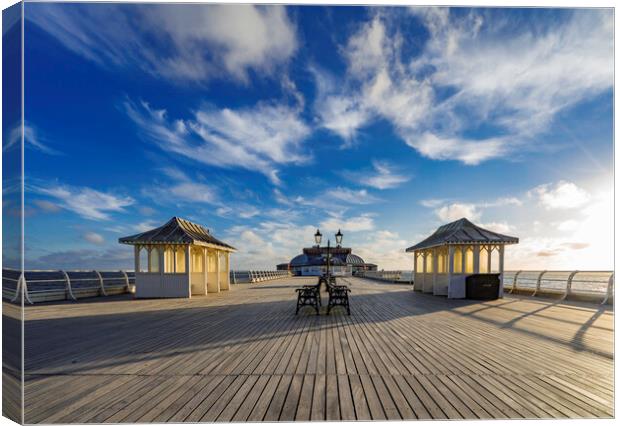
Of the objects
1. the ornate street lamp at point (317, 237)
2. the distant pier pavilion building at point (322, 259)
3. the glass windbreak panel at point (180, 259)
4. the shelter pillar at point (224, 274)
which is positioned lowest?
the distant pier pavilion building at point (322, 259)

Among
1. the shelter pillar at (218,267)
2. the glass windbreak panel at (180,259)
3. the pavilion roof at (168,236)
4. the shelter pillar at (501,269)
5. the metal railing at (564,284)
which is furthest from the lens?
the shelter pillar at (218,267)

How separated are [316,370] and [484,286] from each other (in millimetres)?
10368

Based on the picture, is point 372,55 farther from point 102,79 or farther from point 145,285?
point 145,285

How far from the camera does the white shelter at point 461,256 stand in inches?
455

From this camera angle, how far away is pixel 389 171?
37.9 feet

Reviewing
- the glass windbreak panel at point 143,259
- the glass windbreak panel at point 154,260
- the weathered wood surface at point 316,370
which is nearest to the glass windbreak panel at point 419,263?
the weathered wood surface at point 316,370

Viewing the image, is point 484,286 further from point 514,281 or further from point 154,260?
point 154,260

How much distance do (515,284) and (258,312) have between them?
40.6 feet

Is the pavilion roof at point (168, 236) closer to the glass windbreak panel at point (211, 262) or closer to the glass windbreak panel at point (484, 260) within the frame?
the glass windbreak panel at point (211, 262)

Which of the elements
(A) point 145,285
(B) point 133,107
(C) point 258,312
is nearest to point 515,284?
(C) point 258,312

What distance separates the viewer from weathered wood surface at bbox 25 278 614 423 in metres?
2.81

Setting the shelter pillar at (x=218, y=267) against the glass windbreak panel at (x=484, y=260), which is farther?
the shelter pillar at (x=218, y=267)

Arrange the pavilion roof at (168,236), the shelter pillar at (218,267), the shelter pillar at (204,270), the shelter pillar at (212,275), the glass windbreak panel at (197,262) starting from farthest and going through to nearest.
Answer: the shelter pillar at (218,267), the shelter pillar at (212,275), the glass windbreak panel at (197,262), the shelter pillar at (204,270), the pavilion roof at (168,236)

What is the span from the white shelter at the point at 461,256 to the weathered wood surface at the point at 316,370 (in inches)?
187
